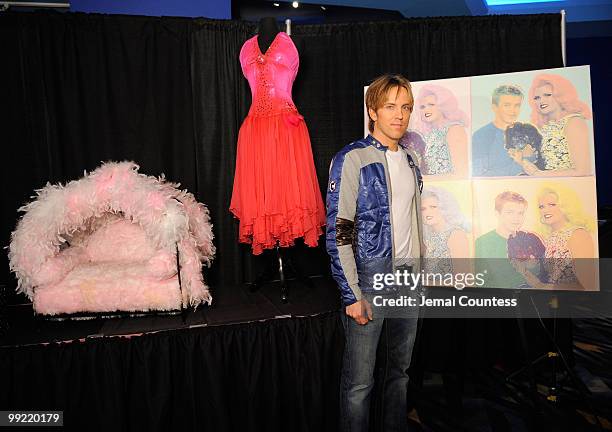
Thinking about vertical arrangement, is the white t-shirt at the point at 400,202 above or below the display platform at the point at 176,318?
above

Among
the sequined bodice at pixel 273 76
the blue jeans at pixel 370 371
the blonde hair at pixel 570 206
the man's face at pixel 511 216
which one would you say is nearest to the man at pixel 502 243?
the man's face at pixel 511 216

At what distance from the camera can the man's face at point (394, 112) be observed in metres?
1.56

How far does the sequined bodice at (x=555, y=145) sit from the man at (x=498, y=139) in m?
0.13

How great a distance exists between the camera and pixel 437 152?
90.4 inches

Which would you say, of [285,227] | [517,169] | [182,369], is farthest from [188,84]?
[517,169]

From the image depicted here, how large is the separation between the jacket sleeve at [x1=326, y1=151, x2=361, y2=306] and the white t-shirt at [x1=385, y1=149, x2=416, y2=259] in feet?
0.50

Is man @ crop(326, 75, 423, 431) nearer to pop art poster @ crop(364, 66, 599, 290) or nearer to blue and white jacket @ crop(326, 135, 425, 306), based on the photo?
blue and white jacket @ crop(326, 135, 425, 306)

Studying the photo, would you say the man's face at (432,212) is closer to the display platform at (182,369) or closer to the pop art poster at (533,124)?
the pop art poster at (533,124)

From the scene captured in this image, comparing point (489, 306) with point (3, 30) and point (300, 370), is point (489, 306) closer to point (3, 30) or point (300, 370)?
point (300, 370)

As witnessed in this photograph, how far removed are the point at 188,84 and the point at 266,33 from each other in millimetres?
640

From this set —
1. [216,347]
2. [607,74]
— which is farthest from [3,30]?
[607,74]

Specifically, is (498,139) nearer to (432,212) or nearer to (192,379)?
(432,212)

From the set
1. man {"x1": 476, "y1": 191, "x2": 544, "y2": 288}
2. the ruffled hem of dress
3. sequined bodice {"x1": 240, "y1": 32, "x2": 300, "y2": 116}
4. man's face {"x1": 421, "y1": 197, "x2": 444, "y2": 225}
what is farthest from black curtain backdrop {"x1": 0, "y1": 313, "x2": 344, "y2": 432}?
sequined bodice {"x1": 240, "y1": 32, "x2": 300, "y2": 116}

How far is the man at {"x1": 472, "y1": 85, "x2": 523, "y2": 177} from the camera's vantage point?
86.9 inches
